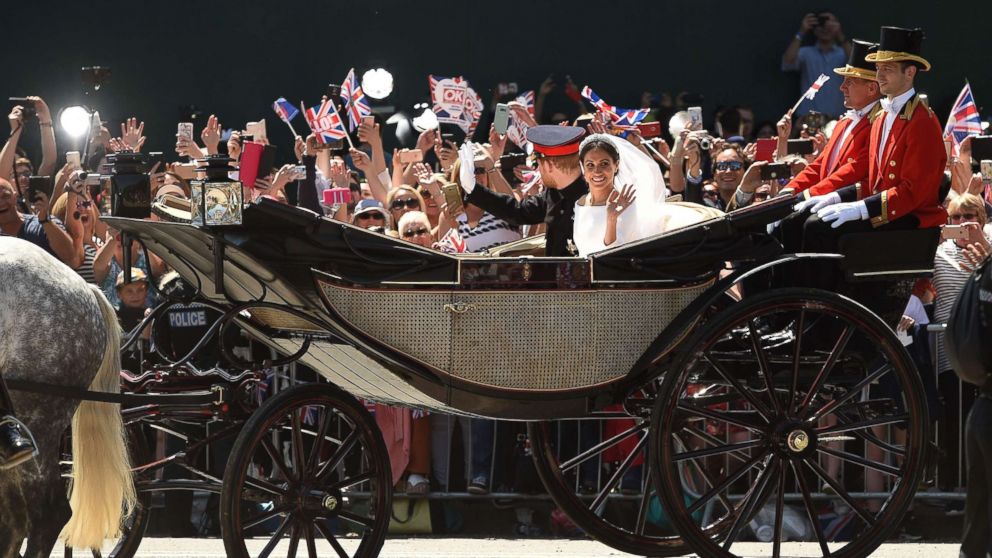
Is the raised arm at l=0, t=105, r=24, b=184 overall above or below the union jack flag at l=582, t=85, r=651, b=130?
below

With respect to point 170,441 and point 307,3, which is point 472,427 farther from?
point 307,3

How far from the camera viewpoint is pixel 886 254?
582 centimetres

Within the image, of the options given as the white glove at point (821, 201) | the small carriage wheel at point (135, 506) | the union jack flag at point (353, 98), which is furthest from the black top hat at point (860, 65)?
the union jack flag at point (353, 98)

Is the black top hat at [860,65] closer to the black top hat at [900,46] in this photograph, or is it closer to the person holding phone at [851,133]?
the person holding phone at [851,133]

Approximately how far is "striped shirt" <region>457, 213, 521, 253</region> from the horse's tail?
2.77m

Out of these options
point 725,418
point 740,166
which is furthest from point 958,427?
point 725,418

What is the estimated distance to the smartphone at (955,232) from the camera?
7512 mm

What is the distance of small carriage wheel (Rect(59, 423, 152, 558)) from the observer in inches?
241

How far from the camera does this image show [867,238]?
18.9ft

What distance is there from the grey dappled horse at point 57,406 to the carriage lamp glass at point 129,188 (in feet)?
1.30

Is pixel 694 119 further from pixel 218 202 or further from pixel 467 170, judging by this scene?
pixel 218 202

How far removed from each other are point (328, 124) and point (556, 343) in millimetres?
4594

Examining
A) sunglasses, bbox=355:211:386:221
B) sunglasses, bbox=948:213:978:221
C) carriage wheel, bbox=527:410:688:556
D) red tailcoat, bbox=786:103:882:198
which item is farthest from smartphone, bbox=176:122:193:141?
sunglasses, bbox=948:213:978:221

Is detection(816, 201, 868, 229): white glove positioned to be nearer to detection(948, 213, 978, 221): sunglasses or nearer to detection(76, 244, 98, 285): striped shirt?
detection(948, 213, 978, 221): sunglasses
